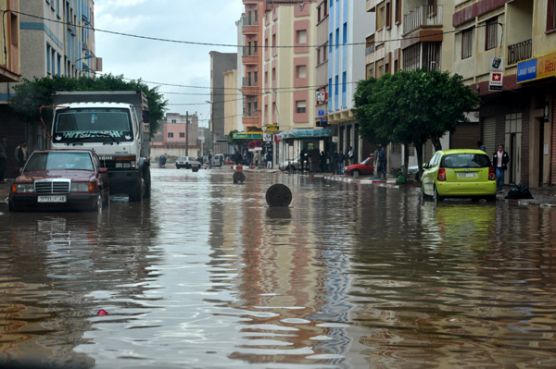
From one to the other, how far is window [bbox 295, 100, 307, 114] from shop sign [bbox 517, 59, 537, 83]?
65.7 meters

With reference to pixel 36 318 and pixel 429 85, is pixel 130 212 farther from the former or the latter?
pixel 429 85

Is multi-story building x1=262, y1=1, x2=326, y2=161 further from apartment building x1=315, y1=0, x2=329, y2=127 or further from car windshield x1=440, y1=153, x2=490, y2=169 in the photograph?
car windshield x1=440, y1=153, x2=490, y2=169

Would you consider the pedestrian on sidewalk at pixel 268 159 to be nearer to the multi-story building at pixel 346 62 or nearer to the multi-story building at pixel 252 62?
the multi-story building at pixel 252 62

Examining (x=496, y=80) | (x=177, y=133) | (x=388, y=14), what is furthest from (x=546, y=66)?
(x=177, y=133)

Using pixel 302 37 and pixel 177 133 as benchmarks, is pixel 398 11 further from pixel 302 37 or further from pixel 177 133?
pixel 177 133

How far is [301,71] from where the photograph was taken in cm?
9812

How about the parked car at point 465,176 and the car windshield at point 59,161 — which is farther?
the parked car at point 465,176

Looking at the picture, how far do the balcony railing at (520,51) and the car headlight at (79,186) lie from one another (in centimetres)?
1983

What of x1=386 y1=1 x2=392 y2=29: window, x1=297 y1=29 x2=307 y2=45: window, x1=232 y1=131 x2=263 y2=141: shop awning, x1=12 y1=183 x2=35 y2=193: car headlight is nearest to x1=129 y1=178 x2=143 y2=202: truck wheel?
x1=12 y1=183 x2=35 y2=193: car headlight

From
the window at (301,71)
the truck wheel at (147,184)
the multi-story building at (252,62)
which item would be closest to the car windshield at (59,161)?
the truck wheel at (147,184)

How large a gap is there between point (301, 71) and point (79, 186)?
79.7 m

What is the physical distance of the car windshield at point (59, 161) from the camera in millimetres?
20906

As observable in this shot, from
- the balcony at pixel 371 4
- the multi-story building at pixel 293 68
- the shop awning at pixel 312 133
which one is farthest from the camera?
the multi-story building at pixel 293 68

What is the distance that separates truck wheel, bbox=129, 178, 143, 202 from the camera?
25078 millimetres
